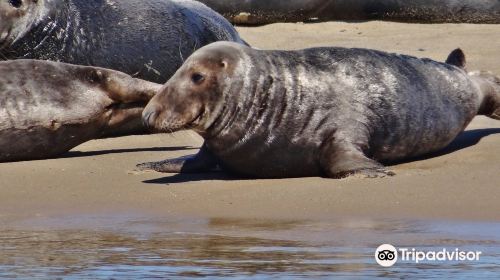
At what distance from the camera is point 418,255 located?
5387 mm

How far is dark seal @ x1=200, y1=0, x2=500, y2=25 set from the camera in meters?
14.4

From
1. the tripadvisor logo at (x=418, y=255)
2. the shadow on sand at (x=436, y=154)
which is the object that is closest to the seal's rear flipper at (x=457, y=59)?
the shadow on sand at (x=436, y=154)

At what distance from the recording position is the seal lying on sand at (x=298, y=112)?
7707mm

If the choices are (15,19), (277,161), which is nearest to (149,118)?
(277,161)

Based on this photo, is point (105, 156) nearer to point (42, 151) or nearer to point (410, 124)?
Result: point (42, 151)

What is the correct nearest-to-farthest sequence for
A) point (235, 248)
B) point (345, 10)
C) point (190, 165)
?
point (235, 248), point (190, 165), point (345, 10)

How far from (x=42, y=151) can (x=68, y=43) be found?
1.49 meters

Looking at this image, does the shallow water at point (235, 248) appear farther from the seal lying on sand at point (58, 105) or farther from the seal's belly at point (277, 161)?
the seal lying on sand at point (58, 105)

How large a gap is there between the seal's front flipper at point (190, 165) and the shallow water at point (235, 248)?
1.47 m

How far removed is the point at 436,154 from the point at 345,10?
6.27 m

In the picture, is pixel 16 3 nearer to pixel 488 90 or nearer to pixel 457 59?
pixel 457 59

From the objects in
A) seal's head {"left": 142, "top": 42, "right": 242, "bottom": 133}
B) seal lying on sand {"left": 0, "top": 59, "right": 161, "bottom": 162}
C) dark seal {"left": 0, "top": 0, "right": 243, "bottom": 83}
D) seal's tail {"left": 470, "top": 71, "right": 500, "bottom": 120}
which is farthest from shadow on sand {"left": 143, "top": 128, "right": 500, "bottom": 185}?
dark seal {"left": 0, "top": 0, "right": 243, "bottom": 83}

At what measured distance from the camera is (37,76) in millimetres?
8961

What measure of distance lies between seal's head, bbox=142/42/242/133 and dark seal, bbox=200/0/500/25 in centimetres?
648
